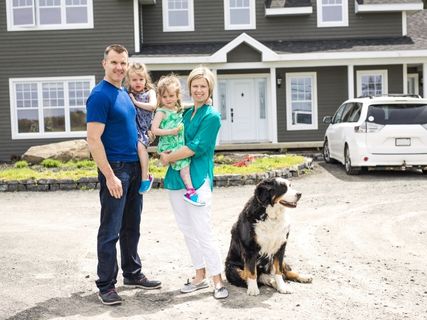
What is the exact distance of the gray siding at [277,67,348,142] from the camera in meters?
23.3

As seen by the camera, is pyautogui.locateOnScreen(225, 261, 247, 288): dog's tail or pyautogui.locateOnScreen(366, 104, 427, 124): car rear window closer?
pyautogui.locateOnScreen(225, 261, 247, 288): dog's tail

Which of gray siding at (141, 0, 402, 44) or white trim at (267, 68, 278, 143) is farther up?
gray siding at (141, 0, 402, 44)

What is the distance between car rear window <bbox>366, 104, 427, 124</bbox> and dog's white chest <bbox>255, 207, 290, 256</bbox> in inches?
367

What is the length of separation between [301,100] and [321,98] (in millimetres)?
741

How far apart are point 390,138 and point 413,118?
742mm

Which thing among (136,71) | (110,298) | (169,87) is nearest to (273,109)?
(136,71)

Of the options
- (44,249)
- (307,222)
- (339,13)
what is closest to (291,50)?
(339,13)

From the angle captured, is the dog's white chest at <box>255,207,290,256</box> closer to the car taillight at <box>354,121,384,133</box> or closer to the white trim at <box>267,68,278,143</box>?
the car taillight at <box>354,121,384,133</box>

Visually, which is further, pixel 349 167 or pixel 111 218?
pixel 349 167

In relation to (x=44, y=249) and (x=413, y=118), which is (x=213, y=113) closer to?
(x=44, y=249)

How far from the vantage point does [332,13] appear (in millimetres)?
23844

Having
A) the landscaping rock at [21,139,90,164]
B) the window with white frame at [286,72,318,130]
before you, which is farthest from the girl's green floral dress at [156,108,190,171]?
the window with white frame at [286,72,318,130]

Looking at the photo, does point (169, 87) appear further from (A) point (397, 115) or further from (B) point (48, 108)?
(B) point (48, 108)

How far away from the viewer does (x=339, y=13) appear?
2383 centimetres
